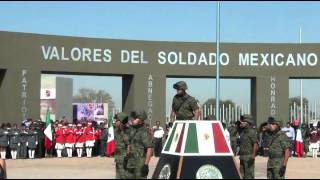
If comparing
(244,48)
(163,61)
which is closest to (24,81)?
(163,61)

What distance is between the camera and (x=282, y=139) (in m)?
11.3

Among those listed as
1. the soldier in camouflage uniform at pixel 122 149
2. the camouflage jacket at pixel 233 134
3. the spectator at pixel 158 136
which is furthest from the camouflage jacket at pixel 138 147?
the spectator at pixel 158 136

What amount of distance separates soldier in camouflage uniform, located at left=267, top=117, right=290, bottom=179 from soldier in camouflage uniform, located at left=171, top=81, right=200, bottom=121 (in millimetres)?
1586

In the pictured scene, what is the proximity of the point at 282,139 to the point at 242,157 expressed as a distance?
3.50 ft

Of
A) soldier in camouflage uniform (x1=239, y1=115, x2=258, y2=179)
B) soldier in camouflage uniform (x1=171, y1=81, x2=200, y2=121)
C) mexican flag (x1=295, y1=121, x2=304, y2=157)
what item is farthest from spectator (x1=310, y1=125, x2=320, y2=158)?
soldier in camouflage uniform (x1=171, y1=81, x2=200, y2=121)

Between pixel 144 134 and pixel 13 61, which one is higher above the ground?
pixel 13 61

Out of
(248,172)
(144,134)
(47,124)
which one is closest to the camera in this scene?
(144,134)

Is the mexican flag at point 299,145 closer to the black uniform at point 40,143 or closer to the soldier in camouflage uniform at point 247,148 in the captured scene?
the black uniform at point 40,143

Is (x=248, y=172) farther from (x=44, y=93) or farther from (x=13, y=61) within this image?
(x=44, y=93)

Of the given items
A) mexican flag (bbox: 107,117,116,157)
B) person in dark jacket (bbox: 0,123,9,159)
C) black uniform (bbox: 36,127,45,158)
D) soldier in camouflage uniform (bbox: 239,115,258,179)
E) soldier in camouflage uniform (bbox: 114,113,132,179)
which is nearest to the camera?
soldier in camouflage uniform (bbox: 114,113,132,179)

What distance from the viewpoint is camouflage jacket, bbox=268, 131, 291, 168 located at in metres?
11.2

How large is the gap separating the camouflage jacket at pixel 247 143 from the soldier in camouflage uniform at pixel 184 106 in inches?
41.1

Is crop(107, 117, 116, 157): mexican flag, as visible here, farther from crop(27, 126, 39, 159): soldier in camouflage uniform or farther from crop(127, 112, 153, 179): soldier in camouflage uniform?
crop(127, 112, 153, 179): soldier in camouflage uniform

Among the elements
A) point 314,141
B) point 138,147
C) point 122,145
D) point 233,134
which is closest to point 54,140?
point 233,134
